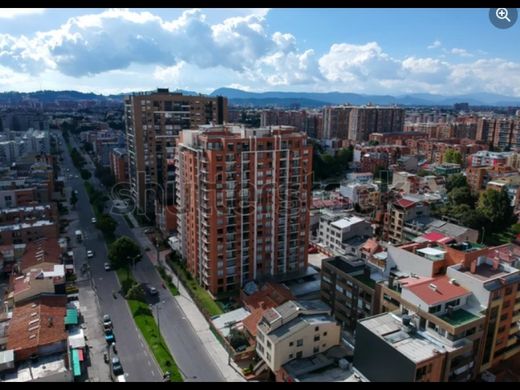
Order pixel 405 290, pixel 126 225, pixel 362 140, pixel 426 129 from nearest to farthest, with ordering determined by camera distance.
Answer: pixel 405 290 → pixel 126 225 → pixel 362 140 → pixel 426 129

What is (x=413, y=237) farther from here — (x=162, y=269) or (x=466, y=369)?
(x=162, y=269)

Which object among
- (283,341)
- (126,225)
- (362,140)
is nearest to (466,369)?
(283,341)

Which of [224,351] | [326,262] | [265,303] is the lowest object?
[224,351]

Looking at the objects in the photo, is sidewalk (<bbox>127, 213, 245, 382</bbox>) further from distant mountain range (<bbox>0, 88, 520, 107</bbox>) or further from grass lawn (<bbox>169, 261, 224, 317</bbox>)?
distant mountain range (<bbox>0, 88, 520, 107</bbox>)

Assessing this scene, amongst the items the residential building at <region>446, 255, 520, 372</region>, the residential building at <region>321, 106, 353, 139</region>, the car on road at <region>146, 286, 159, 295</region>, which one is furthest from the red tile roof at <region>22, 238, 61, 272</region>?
the residential building at <region>321, 106, 353, 139</region>

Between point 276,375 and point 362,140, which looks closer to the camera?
point 276,375

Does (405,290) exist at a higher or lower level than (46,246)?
higher

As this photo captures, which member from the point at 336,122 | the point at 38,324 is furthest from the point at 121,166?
the point at 336,122

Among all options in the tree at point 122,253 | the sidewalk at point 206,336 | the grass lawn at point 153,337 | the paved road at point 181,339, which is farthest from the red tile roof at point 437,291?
the tree at point 122,253
